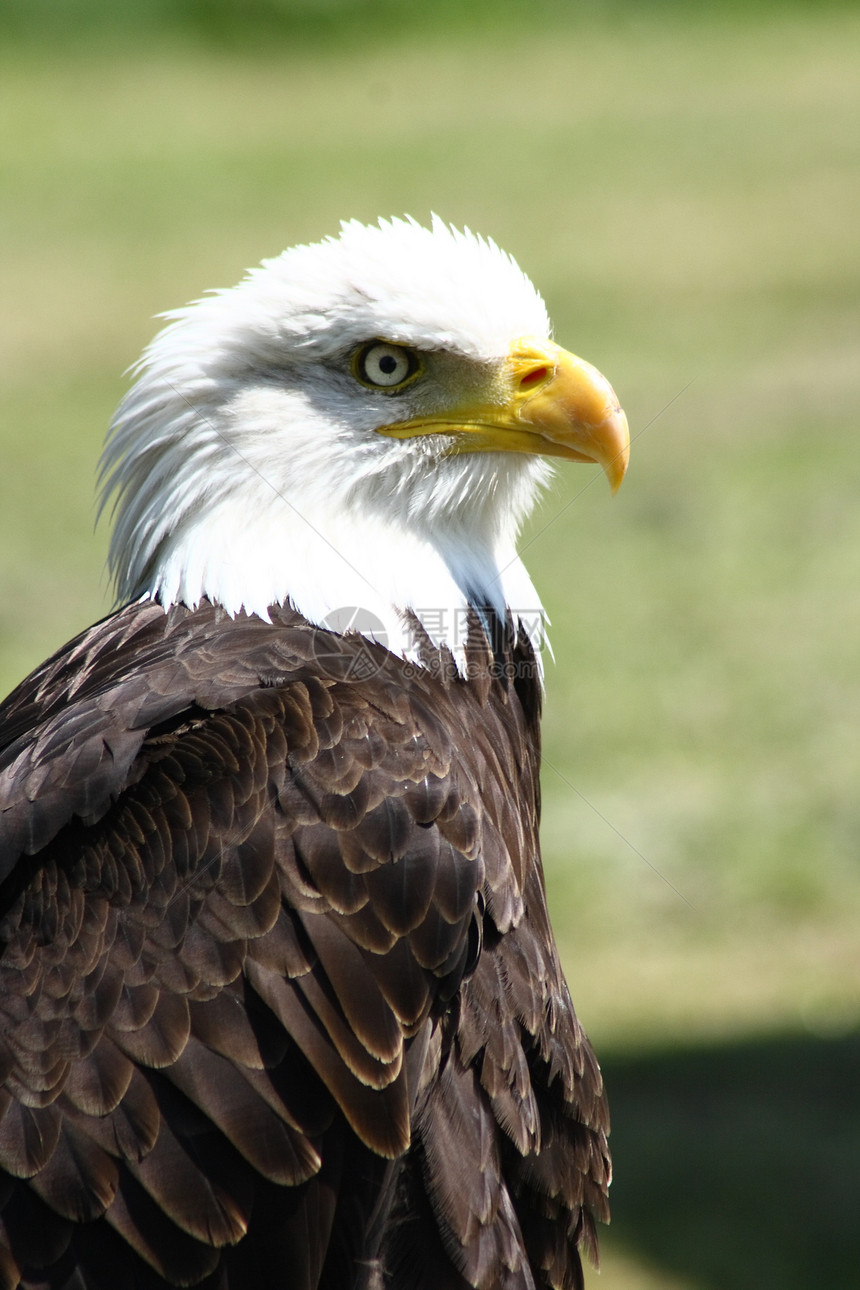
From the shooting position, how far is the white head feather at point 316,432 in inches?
123

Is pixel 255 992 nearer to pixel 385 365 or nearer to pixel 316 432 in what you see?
pixel 316 432

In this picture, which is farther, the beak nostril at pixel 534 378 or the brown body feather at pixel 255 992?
the beak nostril at pixel 534 378

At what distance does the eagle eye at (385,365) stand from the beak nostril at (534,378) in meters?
0.22

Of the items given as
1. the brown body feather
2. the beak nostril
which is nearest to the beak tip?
the beak nostril

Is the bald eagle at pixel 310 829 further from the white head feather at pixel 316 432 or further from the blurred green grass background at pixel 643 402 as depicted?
the blurred green grass background at pixel 643 402

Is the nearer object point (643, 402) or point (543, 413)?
point (543, 413)

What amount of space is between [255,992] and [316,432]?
114 centimetres

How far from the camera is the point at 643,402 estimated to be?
1334 centimetres


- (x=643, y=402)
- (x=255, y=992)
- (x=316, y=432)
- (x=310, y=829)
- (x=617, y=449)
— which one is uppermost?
(x=643, y=402)

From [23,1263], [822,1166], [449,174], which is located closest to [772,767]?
[822,1166]

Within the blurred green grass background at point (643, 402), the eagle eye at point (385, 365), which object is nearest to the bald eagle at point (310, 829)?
the eagle eye at point (385, 365)

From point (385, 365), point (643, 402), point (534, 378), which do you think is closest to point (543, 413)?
point (534, 378)

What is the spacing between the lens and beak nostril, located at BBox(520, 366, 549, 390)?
3248 millimetres

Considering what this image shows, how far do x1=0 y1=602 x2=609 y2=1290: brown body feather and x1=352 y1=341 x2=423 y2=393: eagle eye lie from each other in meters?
0.62
